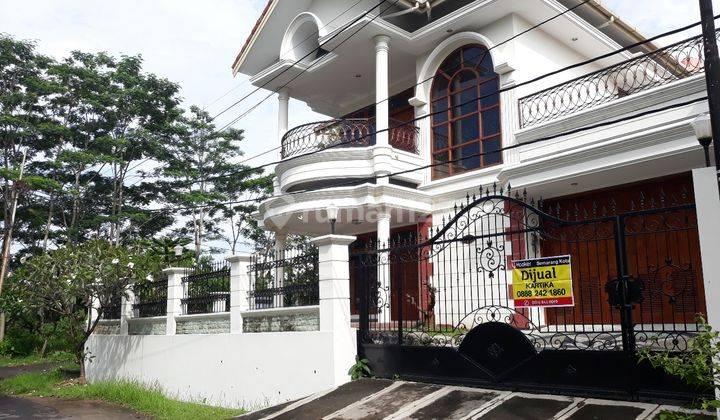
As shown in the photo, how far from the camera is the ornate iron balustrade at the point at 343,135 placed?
40.3ft

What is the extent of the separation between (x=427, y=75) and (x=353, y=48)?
1737mm

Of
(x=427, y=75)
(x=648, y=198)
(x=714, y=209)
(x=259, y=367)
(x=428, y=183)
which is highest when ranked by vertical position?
(x=427, y=75)

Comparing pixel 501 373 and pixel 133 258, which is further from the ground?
pixel 133 258

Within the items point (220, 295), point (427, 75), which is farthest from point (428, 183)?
point (220, 295)

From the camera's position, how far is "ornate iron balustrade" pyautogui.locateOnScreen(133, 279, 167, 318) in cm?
1060

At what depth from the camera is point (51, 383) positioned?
11789 mm

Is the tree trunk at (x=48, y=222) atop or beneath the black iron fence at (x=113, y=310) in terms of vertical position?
atop

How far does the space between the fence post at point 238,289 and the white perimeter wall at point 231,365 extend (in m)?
0.25

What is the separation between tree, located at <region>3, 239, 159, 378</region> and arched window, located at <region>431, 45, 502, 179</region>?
6.39 m

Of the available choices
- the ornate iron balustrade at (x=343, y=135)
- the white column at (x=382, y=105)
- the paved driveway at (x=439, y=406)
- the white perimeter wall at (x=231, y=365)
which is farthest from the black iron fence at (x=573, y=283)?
the ornate iron balustrade at (x=343, y=135)

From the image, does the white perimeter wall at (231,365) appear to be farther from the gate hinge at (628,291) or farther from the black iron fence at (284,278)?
the gate hinge at (628,291)

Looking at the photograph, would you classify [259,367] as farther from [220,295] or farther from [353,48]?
[353,48]

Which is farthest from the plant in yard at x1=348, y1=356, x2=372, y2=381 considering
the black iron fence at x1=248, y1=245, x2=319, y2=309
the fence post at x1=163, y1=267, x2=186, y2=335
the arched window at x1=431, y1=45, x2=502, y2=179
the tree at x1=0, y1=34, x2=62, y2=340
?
the tree at x1=0, y1=34, x2=62, y2=340

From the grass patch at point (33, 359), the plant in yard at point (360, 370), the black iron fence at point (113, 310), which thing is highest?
the black iron fence at point (113, 310)
